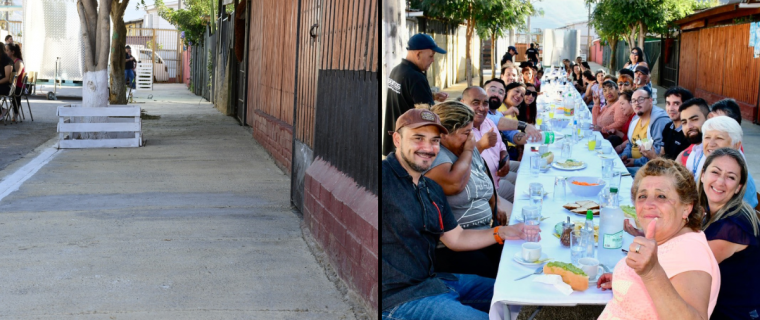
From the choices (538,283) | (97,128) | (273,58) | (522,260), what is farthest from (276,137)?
(538,283)

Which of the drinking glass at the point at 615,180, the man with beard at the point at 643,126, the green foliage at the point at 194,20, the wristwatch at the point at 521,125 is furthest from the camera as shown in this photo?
the green foliage at the point at 194,20

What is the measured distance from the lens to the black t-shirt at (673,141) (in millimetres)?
5733

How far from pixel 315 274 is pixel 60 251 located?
173cm

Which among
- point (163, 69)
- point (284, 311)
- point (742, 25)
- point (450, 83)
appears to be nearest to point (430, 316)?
point (284, 311)

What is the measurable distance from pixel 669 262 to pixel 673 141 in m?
3.91

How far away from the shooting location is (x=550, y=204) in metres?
4.18

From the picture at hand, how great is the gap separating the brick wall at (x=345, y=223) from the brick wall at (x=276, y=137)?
2634mm

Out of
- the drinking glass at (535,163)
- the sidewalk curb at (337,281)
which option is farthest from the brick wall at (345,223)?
the drinking glass at (535,163)

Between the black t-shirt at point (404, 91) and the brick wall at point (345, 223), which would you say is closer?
the brick wall at point (345, 223)

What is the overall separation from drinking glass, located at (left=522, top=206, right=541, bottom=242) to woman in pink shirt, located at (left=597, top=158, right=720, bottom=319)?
83 cm

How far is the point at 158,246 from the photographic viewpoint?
17.1ft

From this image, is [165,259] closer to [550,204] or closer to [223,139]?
[550,204]

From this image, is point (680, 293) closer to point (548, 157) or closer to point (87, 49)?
point (548, 157)

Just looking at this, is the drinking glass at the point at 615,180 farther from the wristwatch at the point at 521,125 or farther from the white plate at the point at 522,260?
the wristwatch at the point at 521,125
